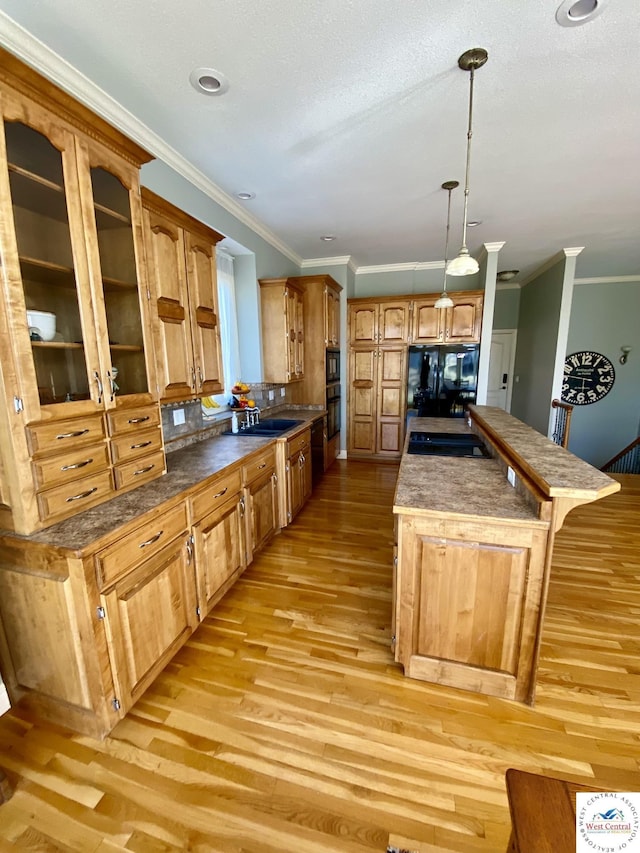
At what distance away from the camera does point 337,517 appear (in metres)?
3.49

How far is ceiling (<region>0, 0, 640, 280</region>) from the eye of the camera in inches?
57.9

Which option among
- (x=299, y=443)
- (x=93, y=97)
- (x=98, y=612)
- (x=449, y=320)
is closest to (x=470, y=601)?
(x=98, y=612)

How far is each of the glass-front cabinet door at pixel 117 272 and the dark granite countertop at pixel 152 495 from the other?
45cm

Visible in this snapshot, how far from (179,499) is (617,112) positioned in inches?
127

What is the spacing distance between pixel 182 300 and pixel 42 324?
36.4 inches

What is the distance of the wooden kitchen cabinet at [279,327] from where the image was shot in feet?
12.6

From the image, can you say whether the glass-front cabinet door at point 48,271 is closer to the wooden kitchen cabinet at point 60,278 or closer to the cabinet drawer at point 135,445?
the wooden kitchen cabinet at point 60,278

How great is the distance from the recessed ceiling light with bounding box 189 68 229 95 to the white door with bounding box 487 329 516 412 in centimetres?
605

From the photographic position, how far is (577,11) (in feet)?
4.71

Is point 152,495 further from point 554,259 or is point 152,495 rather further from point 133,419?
point 554,259

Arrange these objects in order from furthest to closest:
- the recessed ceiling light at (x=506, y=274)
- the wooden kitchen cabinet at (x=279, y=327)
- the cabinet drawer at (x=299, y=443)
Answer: the recessed ceiling light at (x=506, y=274), the wooden kitchen cabinet at (x=279, y=327), the cabinet drawer at (x=299, y=443)

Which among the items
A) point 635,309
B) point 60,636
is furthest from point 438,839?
point 635,309

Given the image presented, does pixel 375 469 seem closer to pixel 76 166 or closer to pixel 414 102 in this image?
pixel 414 102

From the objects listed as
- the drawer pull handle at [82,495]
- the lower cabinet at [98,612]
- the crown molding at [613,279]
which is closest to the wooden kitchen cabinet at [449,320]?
the crown molding at [613,279]
